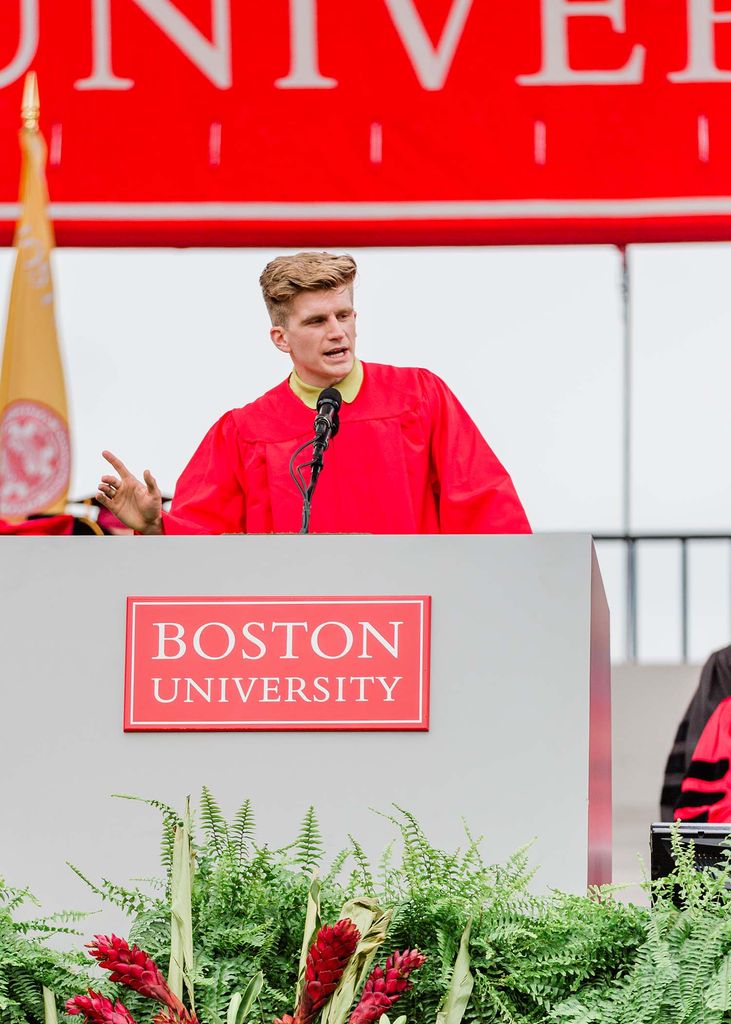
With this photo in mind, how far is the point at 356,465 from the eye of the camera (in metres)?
3.54

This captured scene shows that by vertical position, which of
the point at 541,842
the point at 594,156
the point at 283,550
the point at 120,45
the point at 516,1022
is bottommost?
the point at 516,1022

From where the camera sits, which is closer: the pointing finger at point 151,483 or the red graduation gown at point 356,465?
the pointing finger at point 151,483

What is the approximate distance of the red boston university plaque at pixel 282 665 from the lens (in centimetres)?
223

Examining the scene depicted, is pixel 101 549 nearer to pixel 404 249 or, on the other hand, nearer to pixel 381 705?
pixel 381 705

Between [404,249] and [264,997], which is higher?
[404,249]

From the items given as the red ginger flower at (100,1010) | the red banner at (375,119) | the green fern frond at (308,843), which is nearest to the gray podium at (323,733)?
the green fern frond at (308,843)

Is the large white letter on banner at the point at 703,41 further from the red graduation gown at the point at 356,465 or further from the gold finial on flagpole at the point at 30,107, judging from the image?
the red graduation gown at the point at 356,465

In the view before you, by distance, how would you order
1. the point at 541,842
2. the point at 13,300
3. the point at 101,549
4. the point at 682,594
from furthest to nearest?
the point at 682,594, the point at 13,300, the point at 101,549, the point at 541,842

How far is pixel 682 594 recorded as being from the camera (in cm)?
826

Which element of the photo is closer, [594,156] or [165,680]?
[165,680]

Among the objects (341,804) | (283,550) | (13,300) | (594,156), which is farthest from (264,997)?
(594,156)

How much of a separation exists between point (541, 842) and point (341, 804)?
238mm

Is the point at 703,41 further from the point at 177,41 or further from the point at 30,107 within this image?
the point at 30,107

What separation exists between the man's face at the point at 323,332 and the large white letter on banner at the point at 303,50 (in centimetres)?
196
